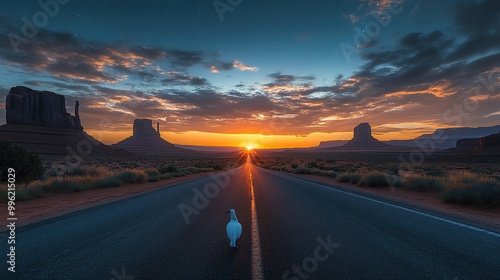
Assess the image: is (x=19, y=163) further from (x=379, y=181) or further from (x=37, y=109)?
(x=37, y=109)

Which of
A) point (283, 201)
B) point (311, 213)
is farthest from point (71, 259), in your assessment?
point (283, 201)

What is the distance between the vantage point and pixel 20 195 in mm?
12773

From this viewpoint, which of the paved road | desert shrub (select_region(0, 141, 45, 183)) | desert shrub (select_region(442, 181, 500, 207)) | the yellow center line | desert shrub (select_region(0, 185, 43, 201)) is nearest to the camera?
the yellow center line

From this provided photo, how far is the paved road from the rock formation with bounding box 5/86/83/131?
121 metres

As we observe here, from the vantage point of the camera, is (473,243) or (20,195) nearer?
(473,243)

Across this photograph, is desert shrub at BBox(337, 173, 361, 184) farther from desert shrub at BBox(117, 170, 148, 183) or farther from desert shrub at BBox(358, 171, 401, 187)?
desert shrub at BBox(117, 170, 148, 183)

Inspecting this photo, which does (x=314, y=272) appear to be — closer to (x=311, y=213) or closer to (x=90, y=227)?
(x=311, y=213)

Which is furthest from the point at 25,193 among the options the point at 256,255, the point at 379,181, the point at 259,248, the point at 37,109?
the point at 37,109

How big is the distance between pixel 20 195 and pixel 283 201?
461 inches

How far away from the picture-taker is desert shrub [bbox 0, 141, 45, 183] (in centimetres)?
1584

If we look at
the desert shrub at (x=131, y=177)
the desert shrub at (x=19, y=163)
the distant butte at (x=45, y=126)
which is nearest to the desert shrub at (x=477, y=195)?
the desert shrub at (x=131, y=177)

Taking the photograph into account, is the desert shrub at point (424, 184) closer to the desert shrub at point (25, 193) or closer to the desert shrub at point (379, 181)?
the desert shrub at point (379, 181)

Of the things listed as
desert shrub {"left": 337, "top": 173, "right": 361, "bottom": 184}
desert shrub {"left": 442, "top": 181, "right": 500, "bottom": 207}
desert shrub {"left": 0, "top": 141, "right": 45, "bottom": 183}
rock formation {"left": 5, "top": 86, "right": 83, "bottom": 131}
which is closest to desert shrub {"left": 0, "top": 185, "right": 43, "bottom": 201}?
desert shrub {"left": 0, "top": 141, "right": 45, "bottom": 183}

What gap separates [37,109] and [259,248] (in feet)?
433
